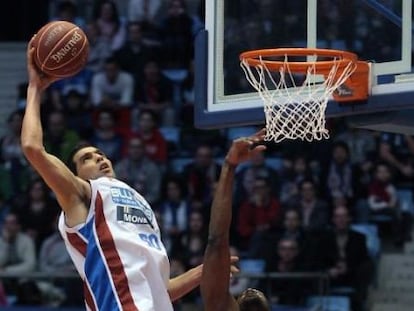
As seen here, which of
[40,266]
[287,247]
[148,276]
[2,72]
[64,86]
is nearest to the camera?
[148,276]

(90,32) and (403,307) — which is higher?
(90,32)

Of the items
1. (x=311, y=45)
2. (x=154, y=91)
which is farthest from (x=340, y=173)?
(x=311, y=45)

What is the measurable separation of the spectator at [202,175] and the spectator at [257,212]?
52cm

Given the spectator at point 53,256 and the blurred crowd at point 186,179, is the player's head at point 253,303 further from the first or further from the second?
the spectator at point 53,256

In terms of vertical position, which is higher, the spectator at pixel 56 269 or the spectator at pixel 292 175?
the spectator at pixel 292 175

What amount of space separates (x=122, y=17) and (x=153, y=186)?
291cm

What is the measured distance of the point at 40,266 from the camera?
35.4 feet

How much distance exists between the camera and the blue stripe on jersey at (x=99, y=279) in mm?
4688

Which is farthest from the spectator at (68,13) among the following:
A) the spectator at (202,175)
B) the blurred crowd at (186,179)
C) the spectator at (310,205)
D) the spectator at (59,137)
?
the spectator at (310,205)

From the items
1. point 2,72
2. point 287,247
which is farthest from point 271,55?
point 2,72

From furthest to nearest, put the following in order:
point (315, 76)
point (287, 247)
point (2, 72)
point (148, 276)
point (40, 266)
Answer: point (2, 72)
point (40, 266)
point (287, 247)
point (315, 76)
point (148, 276)

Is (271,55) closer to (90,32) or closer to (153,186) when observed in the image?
(153,186)

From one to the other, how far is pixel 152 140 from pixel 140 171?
0.40 meters

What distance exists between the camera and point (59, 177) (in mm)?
4676
